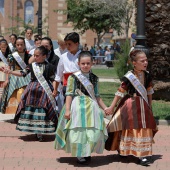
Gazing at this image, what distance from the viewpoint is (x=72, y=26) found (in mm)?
47906

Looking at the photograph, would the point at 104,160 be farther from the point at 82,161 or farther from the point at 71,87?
the point at 71,87

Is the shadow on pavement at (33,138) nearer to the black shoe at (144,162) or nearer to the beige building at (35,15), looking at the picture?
the black shoe at (144,162)

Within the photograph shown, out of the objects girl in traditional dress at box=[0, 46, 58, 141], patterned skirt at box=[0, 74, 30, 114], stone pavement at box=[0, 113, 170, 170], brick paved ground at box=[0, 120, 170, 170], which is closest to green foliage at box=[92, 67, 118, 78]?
patterned skirt at box=[0, 74, 30, 114]

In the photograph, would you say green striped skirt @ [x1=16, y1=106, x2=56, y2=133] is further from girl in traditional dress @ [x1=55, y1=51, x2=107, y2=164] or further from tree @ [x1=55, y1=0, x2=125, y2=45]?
tree @ [x1=55, y1=0, x2=125, y2=45]

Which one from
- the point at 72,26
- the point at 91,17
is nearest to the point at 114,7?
the point at 91,17

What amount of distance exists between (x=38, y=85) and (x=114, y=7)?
28.4 m

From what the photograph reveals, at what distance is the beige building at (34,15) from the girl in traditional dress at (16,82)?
3655cm

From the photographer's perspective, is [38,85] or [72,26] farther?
[72,26]

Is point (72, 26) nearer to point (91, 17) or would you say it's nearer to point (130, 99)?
point (91, 17)

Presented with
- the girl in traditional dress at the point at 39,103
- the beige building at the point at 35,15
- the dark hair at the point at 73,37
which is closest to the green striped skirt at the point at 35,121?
the girl in traditional dress at the point at 39,103

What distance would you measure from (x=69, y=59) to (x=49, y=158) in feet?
4.85

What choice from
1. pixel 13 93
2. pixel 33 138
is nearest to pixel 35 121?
pixel 33 138

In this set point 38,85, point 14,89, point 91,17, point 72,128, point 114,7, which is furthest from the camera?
point 91,17

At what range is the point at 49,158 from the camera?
7.77 m
